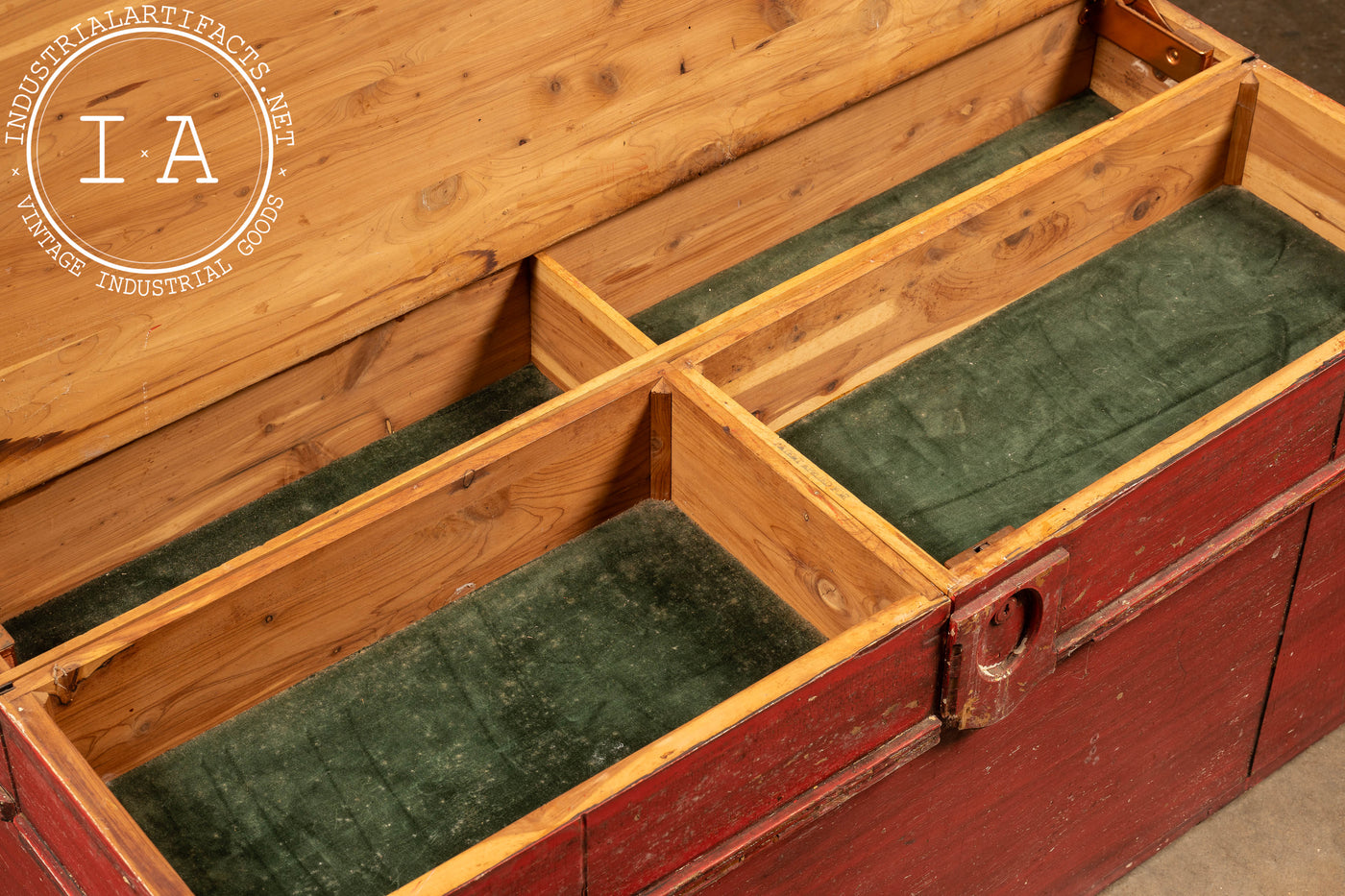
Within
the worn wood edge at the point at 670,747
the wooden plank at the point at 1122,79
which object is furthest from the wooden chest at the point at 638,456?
the wooden plank at the point at 1122,79

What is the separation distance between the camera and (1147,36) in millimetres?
3016

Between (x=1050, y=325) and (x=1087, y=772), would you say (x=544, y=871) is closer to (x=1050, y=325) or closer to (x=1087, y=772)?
(x=1087, y=772)

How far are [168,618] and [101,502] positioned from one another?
0.35 meters

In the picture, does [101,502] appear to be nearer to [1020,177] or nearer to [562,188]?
[562,188]

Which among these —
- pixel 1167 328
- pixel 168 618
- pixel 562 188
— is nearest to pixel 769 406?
pixel 562 188

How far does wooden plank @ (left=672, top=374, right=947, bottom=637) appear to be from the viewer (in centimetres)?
217

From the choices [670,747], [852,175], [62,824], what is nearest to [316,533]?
[62,824]

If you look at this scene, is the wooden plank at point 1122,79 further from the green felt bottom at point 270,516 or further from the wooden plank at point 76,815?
the wooden plank at point 76,815

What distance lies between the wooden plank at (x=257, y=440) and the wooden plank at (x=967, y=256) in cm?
41

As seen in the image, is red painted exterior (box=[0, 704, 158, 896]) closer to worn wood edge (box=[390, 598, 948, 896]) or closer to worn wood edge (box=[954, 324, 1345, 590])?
worn wood edge (box=[390, 598, 948, 896])

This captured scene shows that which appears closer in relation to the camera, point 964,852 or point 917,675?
point 917,675

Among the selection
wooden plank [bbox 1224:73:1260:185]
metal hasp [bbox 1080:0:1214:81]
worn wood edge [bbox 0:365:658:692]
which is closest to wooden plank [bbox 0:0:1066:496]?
worn wood edge [bbox 0:365:658:692]

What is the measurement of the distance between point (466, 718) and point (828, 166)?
3.85 ft

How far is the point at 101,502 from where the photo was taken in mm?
2369
